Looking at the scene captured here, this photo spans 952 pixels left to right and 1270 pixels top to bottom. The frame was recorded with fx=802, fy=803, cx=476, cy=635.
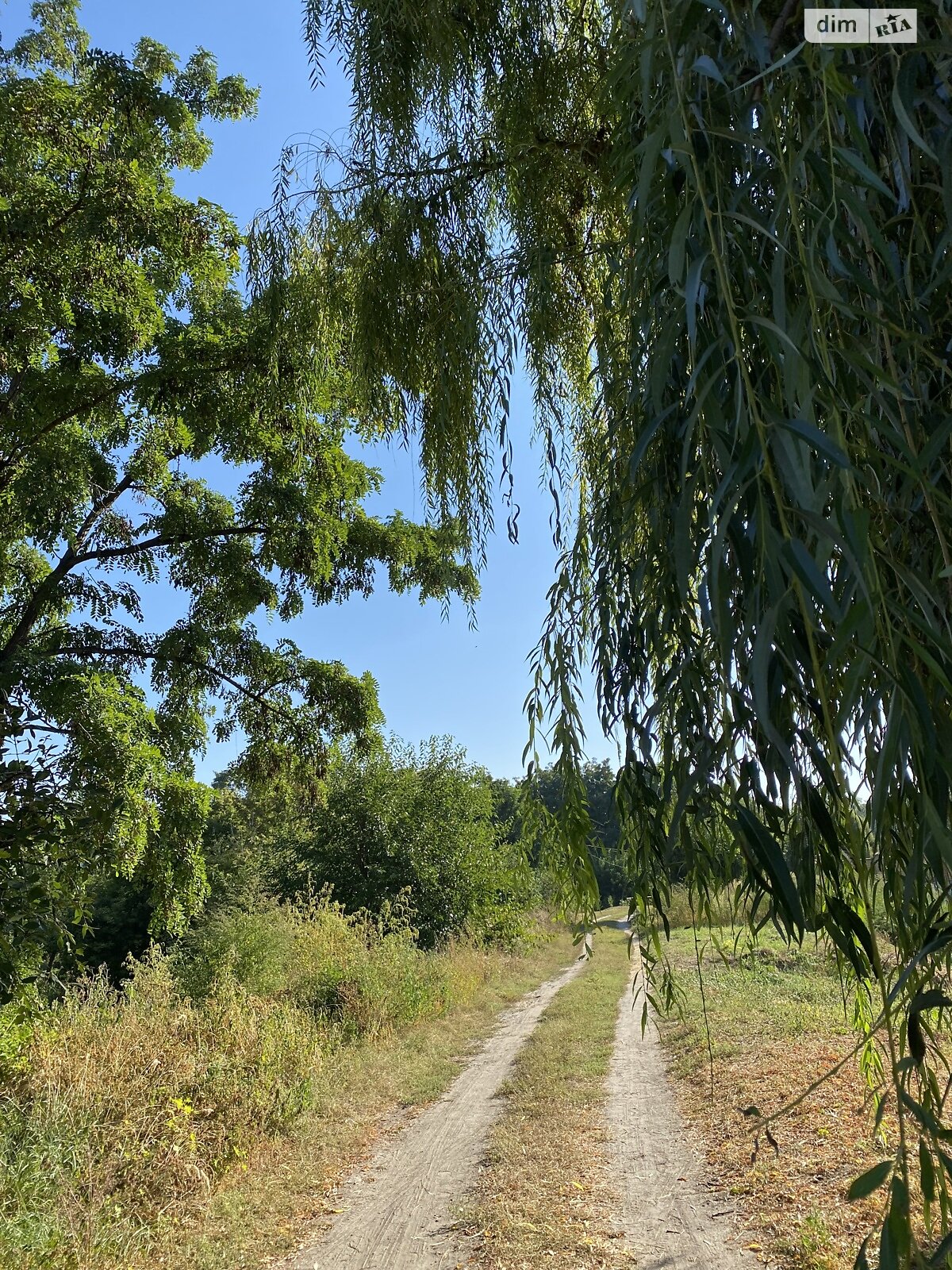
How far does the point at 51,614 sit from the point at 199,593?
182 centimetres

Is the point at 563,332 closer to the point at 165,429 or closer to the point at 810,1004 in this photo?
the point at 165,429

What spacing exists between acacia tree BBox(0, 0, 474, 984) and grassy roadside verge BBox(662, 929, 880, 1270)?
354 cm

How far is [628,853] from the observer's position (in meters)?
2.34

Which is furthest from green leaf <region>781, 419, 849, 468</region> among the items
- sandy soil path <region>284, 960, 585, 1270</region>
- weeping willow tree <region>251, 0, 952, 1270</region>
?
sandy soil path <region>284, 960, 585, 1270</region>

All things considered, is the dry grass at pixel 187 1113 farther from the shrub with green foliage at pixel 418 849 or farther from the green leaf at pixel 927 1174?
the shrub with green foliage at pixel 418 849

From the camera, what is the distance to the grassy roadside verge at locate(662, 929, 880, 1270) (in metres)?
3.70

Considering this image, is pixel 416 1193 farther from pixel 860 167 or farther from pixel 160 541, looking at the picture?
pixel 160 541

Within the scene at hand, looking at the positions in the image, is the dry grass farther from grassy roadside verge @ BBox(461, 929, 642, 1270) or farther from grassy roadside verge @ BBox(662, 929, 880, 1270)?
grassy roadside verge @ BBox(662, 929, 880, 1270)

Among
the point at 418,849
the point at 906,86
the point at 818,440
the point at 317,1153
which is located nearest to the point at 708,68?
the point at 906,86

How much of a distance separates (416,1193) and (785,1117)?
252 cm

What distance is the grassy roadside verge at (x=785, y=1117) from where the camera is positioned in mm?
3703

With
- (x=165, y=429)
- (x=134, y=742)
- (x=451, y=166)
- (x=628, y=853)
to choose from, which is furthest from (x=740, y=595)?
(x=165, y=429)

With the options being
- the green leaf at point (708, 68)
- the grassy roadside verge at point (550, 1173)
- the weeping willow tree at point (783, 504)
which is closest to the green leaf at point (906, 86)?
the weeping willow tree at point (783, 504)

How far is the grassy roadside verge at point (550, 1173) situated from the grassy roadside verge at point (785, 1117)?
0.72 meters
